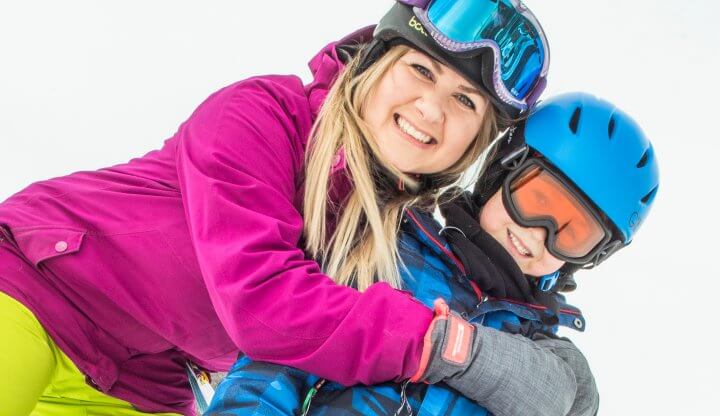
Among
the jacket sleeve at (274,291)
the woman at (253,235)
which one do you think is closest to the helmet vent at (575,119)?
the woman at (253,235)

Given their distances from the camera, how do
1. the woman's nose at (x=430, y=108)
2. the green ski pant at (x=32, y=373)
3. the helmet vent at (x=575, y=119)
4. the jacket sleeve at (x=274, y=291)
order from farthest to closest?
the helmet vent at (x=575, y=119) → the woman's nose at (x=430, y=108) → the green ski pant at (x=32, y=373) → the jacket sleeve at (x=274, y=291)

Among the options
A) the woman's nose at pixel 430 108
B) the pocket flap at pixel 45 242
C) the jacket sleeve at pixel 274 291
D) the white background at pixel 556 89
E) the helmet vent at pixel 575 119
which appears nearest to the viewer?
the jacket sleeve at pixel 274 291

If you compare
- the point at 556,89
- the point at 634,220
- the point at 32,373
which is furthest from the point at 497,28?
the point at 556,89

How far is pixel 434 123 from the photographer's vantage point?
6.37ft

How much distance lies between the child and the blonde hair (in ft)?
0.31

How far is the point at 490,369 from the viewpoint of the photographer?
1.57 meters

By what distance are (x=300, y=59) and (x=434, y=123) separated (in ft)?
7.08

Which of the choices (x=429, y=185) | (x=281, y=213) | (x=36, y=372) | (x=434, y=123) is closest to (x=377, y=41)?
(x=434, y=123)

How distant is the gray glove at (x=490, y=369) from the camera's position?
1543mm

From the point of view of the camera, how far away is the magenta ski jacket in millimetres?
1540

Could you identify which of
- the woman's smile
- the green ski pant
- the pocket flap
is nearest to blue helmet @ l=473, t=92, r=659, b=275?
the woman's smile

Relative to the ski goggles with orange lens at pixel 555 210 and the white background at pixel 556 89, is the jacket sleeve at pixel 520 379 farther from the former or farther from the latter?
the white background at pixel 556 89

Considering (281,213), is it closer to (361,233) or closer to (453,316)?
(361,233)

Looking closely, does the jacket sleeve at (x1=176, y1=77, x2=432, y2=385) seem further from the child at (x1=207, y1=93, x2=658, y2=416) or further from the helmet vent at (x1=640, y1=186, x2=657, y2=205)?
the helmet vent at (x1=640, y1=186, x2=657, y2=205)
